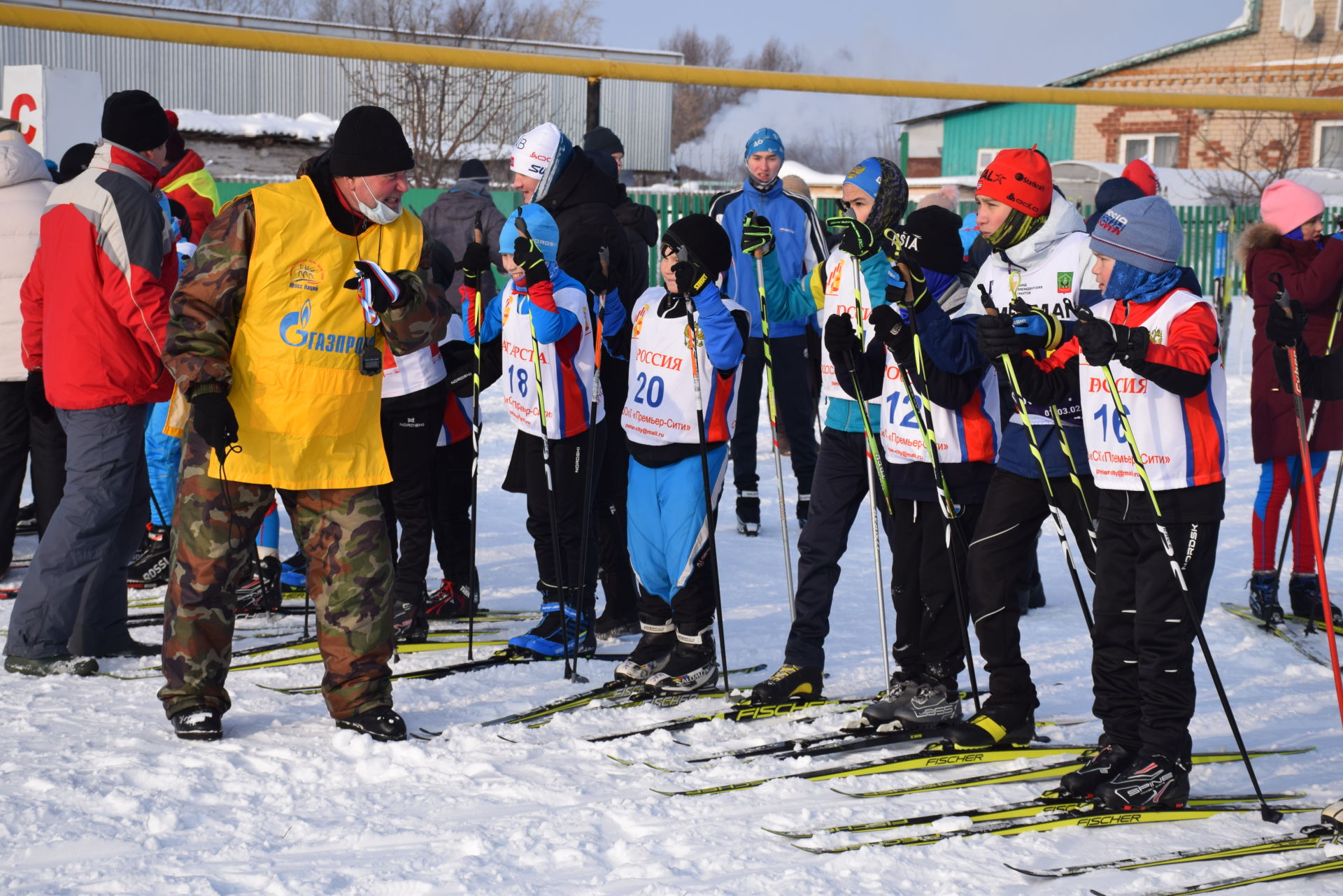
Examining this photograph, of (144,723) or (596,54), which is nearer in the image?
(144,723)

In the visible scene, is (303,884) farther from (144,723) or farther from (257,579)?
(257,579)

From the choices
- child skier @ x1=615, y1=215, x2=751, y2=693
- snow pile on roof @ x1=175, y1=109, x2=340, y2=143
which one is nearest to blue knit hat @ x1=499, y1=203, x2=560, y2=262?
child skier @ x1=615, y1=215, x2=751, y2=693

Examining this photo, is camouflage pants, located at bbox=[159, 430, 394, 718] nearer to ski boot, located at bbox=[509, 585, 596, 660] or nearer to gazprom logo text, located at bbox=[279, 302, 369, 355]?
gazprom logo text, located at bbox=[279, 302, 369, 355]

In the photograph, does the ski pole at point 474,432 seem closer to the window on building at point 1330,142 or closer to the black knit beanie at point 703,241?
the black knit beanie at point 703,241

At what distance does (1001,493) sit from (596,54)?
23.5 meters

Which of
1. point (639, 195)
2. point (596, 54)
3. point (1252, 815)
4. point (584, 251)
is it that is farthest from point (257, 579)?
point (596, 54)

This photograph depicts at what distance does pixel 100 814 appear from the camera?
3281mm

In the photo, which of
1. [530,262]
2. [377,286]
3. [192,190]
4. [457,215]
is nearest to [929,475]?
[530,262]

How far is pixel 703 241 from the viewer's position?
4.68 m

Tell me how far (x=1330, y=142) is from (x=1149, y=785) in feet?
85.9

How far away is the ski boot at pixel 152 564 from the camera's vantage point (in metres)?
6.12

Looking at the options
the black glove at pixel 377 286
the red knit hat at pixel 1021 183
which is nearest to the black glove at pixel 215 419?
the black glove at pixel 377 286

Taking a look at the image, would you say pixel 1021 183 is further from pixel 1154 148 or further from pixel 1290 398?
pixel 1154 148

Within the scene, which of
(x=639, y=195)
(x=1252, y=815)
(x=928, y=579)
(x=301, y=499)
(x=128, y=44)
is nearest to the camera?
(x=1252, y=815)
